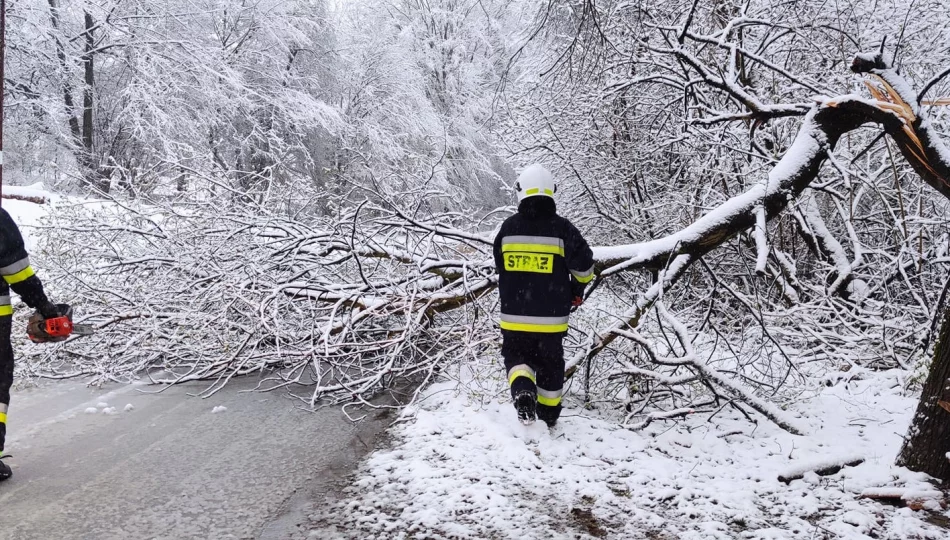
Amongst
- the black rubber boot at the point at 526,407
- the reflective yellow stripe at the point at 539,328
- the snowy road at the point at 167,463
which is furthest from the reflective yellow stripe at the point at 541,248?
the snowy road at the point at 167,463

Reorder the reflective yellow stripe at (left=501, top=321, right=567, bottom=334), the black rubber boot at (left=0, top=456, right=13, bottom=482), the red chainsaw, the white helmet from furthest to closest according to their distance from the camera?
the white helmet, the reflective yellow stripe at (left=501, top=321, right=567, bottom=334), the red chainsaw, the black rubber boot at (left=0, top=456, right=13, bottom=482)

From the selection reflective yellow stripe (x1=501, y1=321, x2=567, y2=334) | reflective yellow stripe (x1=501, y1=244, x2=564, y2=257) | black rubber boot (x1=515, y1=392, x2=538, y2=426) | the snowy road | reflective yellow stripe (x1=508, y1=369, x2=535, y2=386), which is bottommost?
the snowy road

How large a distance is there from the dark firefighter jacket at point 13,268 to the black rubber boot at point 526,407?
9.69ft

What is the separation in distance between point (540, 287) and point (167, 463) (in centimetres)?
246

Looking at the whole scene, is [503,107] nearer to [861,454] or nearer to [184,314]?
[184,314]

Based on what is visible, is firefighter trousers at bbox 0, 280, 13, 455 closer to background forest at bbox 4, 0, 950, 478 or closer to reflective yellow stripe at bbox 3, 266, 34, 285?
reflective yellow stripe at bbox 3, 266, 34, 285

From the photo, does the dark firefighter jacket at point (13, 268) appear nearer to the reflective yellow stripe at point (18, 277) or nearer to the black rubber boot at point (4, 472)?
the reflective yellow stripe at point (18, 277)

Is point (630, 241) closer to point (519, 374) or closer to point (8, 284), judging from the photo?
point (519, 374)

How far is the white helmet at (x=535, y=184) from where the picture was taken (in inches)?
162

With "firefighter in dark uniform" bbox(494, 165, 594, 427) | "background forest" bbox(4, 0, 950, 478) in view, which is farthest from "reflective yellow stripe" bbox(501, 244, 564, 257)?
"background forest" bbox(4, 0, 950, 478)

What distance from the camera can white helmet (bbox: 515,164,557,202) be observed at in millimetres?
4125

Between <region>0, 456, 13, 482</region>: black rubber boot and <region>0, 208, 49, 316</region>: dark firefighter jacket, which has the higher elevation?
<region>0, 208, 49, 316</region>: dark firefighter jacket

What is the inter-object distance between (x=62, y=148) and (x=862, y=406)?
17.8 m

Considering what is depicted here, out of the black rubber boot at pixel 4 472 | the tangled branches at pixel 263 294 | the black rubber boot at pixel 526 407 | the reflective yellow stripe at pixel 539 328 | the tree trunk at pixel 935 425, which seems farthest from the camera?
the tangled branches at pixel 263 294
